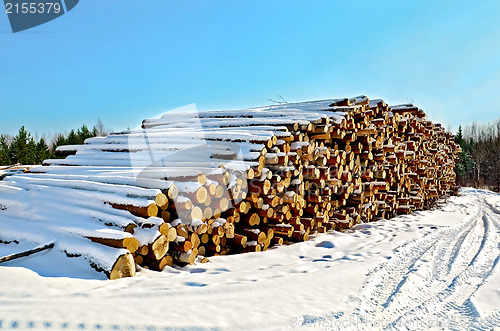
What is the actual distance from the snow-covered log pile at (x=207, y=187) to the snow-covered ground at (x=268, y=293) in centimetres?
35

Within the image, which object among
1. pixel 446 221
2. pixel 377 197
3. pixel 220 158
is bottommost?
pixel 446 221

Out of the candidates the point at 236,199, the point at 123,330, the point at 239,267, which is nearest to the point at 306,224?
the point at 236,199

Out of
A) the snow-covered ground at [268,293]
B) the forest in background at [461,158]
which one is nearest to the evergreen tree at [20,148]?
the forest in background at [461,158]

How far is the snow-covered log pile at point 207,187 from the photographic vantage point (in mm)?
4301

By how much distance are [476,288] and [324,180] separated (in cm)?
347

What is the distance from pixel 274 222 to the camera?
625 centimetres

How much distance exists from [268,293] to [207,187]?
1.96 m

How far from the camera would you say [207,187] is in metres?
5.05

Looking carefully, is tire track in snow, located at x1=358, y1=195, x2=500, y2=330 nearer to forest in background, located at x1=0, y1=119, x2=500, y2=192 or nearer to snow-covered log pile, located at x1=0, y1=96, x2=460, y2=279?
snow-covered log pile, located at x1=0, y1=96, x2=460, y2=279

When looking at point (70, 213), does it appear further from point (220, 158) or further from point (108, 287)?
point (220, 158)

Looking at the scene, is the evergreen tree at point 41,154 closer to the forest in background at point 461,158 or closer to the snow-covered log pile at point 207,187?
the forest in background at point 461,158

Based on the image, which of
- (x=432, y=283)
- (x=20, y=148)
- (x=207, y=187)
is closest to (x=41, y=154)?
(x=20, y=148)

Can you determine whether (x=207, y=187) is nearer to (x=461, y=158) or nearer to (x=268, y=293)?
(x=268, y=293)

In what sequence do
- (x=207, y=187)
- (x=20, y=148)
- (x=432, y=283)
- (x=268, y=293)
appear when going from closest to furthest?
(x=268, y=293), (x=432, y=283), (x=207, y=187), (x=20, y=148)
